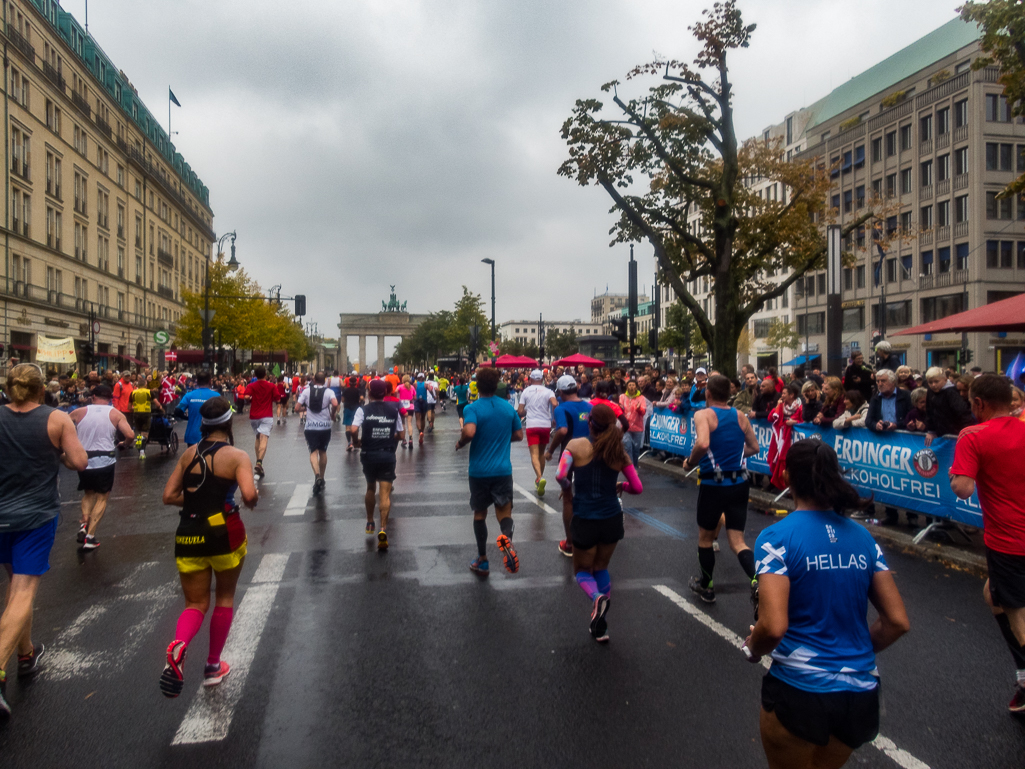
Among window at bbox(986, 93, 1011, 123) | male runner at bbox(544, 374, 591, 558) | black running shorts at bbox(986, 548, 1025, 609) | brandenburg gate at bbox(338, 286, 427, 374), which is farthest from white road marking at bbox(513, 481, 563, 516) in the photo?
brandenburg gate at bbox(338, 286, 427, 374)

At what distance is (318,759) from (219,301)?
174ft

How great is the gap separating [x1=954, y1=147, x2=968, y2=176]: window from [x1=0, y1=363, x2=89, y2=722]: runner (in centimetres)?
5222

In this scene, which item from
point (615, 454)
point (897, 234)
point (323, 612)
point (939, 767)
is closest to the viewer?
point (939, 767)

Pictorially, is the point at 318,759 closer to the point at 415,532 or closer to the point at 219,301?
the point at 415,532

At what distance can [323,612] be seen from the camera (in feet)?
19.2

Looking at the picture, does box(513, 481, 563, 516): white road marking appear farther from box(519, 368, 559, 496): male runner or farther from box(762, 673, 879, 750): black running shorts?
box(762, 673, 879, 750): black running shorts

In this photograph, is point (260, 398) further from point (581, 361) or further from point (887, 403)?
point (581, 361)

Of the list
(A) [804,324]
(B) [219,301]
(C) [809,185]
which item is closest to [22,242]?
(B) [219,301]

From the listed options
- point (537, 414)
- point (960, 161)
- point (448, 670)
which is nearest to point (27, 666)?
point (448, 670)

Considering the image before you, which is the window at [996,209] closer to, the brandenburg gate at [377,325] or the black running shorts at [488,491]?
the black running shorts at [488,491]

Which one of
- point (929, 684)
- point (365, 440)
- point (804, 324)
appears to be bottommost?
point (929, 684)

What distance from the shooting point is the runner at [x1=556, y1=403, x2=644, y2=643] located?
529 cm

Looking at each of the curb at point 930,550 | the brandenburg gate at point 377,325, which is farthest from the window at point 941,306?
the brandenburg gate at point 377,325

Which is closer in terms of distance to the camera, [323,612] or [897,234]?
[323,612]
